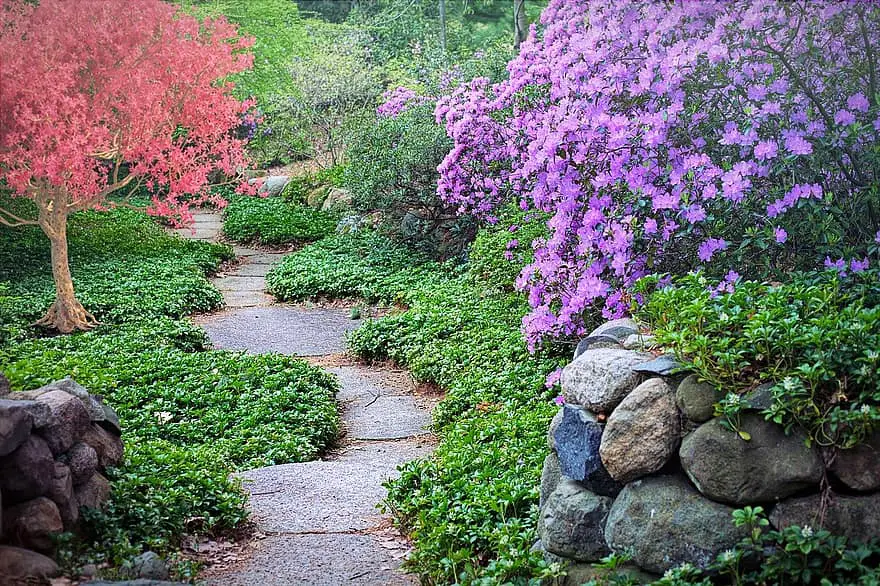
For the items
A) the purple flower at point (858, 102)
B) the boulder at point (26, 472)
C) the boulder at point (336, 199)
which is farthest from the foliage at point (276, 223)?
A: the purple flower at point (858, 102)

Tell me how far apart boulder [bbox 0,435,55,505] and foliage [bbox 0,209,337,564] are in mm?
267

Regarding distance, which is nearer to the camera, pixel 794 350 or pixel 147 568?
pixel 794 350

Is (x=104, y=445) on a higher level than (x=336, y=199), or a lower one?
lower

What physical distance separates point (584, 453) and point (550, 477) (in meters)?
0.36

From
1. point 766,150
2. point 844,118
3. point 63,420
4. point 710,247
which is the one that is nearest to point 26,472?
point 63,420

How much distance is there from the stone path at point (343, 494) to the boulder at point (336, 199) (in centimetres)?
617

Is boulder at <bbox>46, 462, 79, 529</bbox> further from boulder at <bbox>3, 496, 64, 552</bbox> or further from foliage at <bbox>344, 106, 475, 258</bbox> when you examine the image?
foliage at <bbox>344, 106, 475, 258</bbox>

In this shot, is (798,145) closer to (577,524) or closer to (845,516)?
(845,516)

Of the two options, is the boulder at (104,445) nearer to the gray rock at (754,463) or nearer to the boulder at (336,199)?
the gray rock at (754,463)

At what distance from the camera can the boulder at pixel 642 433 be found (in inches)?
113

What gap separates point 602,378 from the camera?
10.2 ft

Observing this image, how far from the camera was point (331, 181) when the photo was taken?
15680 mm

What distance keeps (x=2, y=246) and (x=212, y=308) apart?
3288 mm

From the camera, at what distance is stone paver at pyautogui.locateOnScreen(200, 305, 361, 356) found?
8.41 metres
